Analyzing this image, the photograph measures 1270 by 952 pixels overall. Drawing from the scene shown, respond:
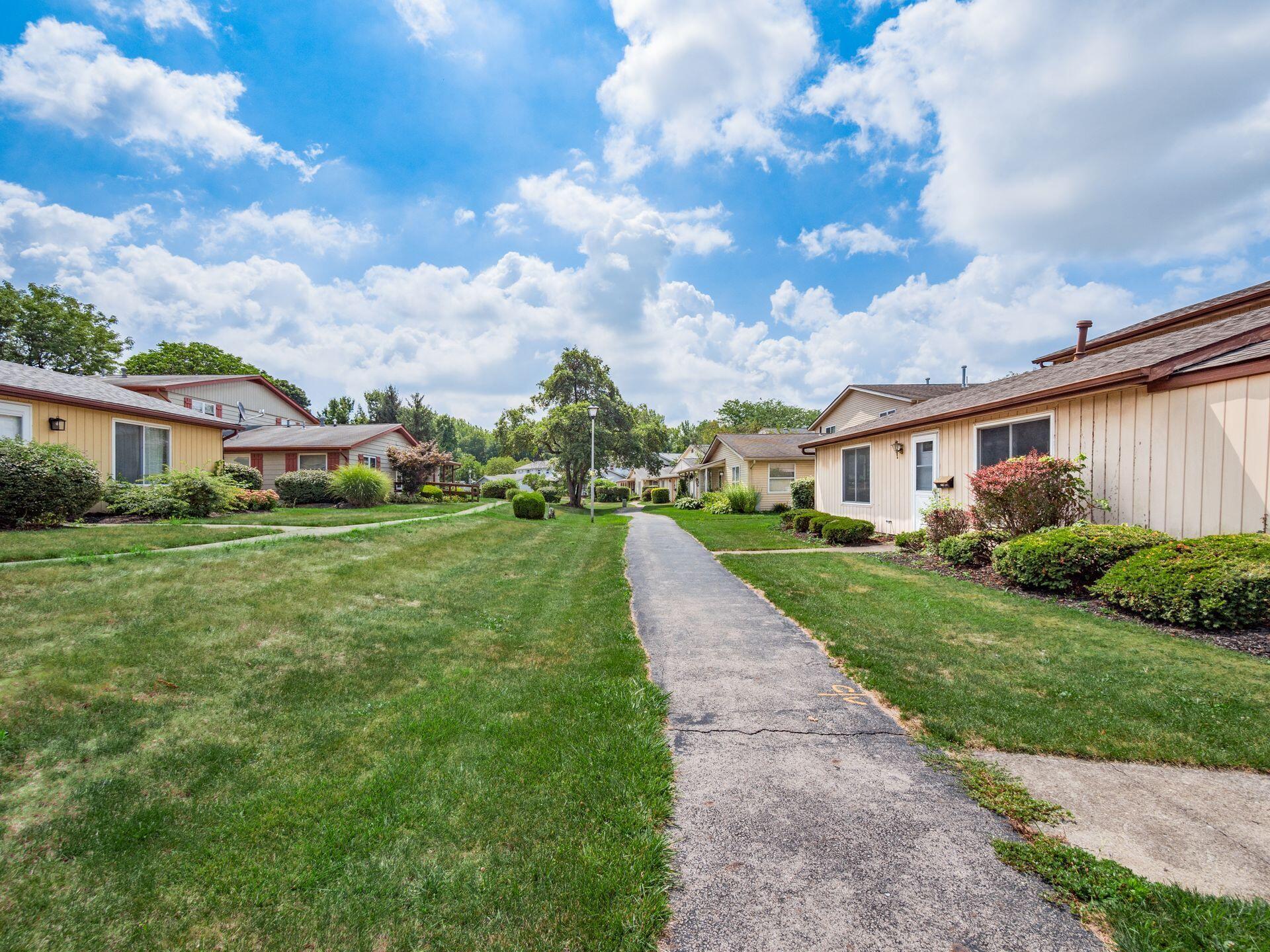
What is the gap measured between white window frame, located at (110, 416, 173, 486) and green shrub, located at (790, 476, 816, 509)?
20.4 m

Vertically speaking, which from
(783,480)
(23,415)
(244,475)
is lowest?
(783,480)

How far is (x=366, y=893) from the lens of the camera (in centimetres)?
201

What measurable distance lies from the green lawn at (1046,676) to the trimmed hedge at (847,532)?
5032 mm

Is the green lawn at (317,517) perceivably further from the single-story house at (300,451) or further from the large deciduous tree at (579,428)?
the large deciduous tree at (579,428)

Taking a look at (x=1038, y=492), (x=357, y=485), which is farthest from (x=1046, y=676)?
(x=357, y=485)

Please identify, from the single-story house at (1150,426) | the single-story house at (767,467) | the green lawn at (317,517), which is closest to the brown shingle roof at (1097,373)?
the single-story house at (1150,426)

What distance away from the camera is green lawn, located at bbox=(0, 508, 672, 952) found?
1883 millimetres

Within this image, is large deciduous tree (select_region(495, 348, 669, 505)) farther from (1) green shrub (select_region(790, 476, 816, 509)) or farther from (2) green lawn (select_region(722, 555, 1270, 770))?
(2) green lawn (select_region(722, 555, 1270, 770))

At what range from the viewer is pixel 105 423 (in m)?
11.2

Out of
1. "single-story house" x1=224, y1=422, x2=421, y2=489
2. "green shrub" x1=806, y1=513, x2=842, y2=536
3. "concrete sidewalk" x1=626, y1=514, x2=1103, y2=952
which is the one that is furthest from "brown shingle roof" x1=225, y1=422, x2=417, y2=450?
"concrete sidewalk" x1=626, y1=514, x2=1103, y2=952

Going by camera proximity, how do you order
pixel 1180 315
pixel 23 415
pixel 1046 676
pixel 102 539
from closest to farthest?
1. pixel 1046 676
2. pixel 102 539
3. pixel 23 415
4. pixel 1180 315

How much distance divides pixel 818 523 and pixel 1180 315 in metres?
8.93

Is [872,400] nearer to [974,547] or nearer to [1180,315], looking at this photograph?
[1180,315]

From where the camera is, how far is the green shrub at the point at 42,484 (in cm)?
768
